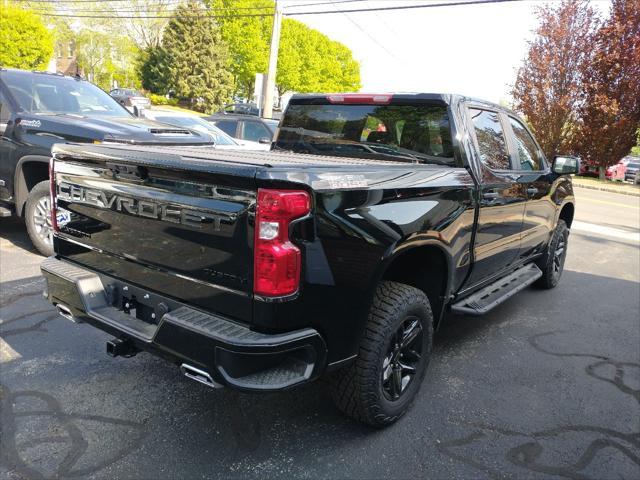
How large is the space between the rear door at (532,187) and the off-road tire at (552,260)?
0.32 meters

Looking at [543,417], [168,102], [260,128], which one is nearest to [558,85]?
[260,128]

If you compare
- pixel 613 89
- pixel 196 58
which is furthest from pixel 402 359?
pixel 196 58

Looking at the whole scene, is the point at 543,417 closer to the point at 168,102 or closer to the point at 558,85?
the point at 558,85

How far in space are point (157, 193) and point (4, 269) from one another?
145 inches

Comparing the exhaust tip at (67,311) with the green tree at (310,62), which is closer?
the exhaust tip at (67,311)

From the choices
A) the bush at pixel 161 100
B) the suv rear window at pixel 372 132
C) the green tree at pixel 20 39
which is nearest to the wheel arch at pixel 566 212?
the suv rear window at pixel 372 132

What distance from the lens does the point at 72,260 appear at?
123 inches

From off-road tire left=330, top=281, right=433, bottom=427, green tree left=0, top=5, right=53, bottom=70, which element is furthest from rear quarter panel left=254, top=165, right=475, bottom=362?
green tree left=0, top=5, right=53, bottom=70

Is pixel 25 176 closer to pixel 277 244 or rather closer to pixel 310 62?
pixel 277 244

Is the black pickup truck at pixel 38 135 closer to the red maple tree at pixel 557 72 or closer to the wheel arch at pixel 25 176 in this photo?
the wheel arch at pixel 25 176

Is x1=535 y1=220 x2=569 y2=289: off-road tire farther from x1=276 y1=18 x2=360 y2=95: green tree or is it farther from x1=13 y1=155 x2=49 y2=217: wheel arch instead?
x1=276 y1=18 x2=360 y2=95: green tree

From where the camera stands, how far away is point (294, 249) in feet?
7.01

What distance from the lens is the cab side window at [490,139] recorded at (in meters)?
3.81

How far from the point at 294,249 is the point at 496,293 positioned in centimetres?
263
